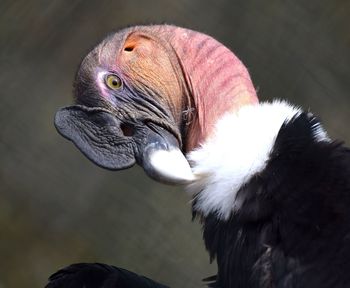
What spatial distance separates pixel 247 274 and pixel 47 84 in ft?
7.18

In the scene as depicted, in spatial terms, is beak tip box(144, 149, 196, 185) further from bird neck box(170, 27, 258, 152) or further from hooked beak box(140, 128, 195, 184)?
bird neck box(170, 27, 258, 152)

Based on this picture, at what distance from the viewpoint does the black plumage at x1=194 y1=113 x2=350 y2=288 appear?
→ 2314mm

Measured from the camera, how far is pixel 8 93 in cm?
434

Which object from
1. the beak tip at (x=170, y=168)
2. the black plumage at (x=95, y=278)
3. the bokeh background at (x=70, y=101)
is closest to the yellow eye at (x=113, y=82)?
the beak tip at (x=170, y=168)

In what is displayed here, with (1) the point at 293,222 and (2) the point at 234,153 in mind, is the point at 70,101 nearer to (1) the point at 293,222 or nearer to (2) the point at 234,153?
(2) the point at 234,153

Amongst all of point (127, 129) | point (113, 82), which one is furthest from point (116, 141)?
point (113, 82)

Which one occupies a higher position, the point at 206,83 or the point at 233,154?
the point at 206,83

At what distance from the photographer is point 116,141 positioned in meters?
2.73

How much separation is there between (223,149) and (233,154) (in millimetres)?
43

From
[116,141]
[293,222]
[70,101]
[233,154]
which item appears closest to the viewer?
[293,222]

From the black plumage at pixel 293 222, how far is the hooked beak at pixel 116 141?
0.22 m

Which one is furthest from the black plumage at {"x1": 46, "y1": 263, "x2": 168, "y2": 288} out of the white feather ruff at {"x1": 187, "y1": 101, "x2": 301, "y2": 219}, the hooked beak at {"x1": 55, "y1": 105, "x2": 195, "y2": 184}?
the white feather ruff at {"x1": 187, "y1": 101, "x2": 301, "y2": 219}

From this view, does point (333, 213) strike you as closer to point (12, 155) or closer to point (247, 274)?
point (247, 274)

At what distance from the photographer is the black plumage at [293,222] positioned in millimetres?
2314
